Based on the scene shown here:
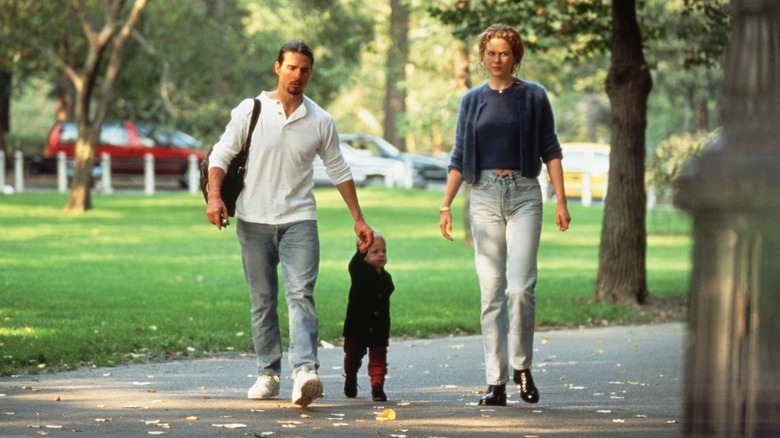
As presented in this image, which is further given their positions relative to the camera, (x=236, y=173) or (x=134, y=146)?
(x=134, y=146)

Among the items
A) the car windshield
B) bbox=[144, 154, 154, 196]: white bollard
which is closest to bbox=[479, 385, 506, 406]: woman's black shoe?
bbox=[144, 154, 154, 196]: white bollard

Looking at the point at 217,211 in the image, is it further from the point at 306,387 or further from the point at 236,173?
the point at 306,387

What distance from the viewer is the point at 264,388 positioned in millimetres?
6441

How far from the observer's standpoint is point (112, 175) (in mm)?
33812

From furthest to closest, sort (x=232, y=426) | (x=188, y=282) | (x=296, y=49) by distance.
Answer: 1. (x=188, y=282)
2. (x=296, y=49)
3. (x=232, y=426)

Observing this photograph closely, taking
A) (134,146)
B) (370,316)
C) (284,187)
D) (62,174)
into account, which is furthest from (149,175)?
(284,187)

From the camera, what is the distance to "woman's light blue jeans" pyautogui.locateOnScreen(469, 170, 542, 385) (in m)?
6.35

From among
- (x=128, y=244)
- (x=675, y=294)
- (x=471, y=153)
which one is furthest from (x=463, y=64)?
(x=471, y=153)

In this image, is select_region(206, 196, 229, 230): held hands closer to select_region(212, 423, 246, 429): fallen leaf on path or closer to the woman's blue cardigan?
select_region(212, 423, 246, 429): fallen leaf on path

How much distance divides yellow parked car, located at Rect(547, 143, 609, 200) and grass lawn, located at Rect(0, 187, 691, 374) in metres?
8.49

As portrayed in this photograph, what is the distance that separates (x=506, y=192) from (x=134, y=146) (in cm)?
2978

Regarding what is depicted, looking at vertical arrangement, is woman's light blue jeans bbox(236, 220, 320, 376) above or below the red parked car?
below

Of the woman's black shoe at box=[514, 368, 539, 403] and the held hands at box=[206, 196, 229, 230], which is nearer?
the held hands at box=[206, 196, 229, 230]

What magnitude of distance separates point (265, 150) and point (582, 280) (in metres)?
9.39
